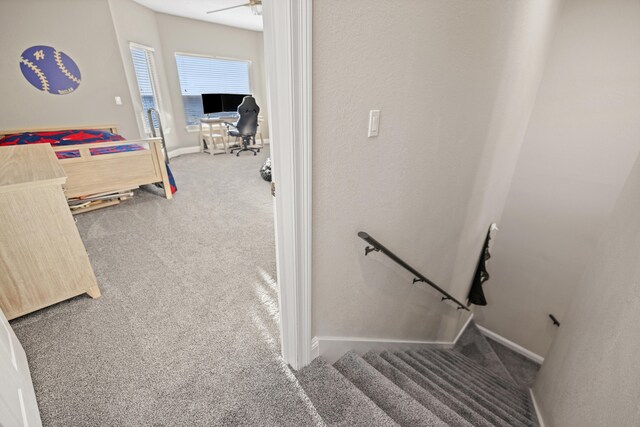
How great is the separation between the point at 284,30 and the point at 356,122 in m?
0.40

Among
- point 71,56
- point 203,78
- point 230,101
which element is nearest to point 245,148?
point 230,101

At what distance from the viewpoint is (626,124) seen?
9.10 ft

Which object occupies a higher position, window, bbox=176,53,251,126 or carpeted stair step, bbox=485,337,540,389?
window, bbox=176,53,251,126

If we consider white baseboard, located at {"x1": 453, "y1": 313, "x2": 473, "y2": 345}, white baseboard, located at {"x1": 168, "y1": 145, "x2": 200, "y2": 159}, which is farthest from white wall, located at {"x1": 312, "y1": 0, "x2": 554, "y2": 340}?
white baseboard, located at {"x1": 168, "y1": 145, "x2": 200, "y2": 159}

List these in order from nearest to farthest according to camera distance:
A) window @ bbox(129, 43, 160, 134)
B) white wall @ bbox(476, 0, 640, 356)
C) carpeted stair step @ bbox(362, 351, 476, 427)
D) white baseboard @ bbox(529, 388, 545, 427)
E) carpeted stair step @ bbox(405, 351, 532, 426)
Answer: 1. carpeted stair step @ bbox(362, 351, 476, 427)
2. carpeted stair step @ bbox(405, 351, 532, 426)
3. white baseboard @ bbox(529, 388, 545, 427)
4. white wall @ bbox(476, 0, 640, 356)
5. window @ bbox(129, 43, 160, 134)

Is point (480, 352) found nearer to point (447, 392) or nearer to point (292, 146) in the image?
point (447, 392)

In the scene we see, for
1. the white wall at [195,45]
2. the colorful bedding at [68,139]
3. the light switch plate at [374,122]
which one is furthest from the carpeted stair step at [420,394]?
the white wall at [195,45]

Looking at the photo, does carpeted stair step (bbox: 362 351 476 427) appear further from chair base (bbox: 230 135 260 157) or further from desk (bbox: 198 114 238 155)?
desk (bbox: 198 114 238 155)

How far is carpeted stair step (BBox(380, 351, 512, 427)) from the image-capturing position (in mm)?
1466

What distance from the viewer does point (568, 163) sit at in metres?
3.15

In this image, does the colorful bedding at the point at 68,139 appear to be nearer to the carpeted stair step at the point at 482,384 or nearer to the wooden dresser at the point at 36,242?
the wooden dresser at the point at 36,242

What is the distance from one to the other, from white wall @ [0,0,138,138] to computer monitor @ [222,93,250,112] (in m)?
2.23

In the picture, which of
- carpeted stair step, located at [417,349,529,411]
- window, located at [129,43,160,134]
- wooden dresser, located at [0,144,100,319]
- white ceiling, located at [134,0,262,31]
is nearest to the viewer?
wooden dresser, located at [0,144,100,319]

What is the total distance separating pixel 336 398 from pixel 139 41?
5.93 meters
